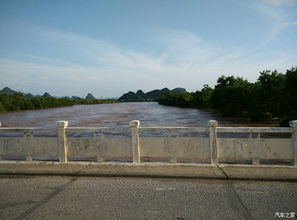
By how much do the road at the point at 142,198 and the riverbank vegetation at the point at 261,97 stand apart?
73.0ft

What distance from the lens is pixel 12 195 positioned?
207 inches

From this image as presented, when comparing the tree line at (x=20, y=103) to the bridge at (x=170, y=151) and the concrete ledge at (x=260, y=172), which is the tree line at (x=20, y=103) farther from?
the concrete ledge at (x=260, y=172)

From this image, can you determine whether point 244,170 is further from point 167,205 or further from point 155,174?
point 167,205

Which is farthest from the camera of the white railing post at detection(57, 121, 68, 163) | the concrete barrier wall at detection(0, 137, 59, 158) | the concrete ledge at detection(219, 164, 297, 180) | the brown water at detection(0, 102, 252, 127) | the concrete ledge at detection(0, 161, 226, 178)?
the brown water at detection(0, 102, 252, 127)

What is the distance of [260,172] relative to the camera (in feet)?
20.2

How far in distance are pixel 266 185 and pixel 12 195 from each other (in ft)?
17.6

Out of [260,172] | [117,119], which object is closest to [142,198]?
[260,172]

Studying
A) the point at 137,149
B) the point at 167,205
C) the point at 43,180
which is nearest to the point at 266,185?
the point at 167,205

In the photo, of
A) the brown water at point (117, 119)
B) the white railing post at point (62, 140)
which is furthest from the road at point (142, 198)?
the brown water at point (117, 119)

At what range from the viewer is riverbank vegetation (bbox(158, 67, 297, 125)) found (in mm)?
25763

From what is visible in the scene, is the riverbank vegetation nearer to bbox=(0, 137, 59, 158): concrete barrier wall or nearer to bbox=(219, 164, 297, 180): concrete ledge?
bbox=(219, 164, 297, 180): concrete ledge

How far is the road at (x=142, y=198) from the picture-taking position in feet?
14.1

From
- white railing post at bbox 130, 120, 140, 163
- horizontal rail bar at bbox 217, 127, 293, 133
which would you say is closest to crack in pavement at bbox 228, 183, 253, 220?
horizontal rail bar at bbox 217, 127, 293, 133

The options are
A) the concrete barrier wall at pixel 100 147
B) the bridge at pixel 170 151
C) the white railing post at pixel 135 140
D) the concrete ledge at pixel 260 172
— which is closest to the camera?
the concrete ledge at pixel 260 172
